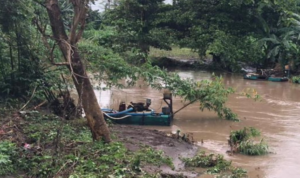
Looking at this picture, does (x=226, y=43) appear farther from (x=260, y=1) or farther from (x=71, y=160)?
(x=71, y=160)

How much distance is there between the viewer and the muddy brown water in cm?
856

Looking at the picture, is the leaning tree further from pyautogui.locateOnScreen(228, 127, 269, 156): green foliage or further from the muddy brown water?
pyautogui.locateOnScreen(228, 127, 269, 156): green foliage

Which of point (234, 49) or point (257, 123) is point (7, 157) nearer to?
point (257, 123)

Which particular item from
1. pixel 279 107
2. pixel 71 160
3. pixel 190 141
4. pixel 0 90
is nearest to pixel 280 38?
pixel 279 107

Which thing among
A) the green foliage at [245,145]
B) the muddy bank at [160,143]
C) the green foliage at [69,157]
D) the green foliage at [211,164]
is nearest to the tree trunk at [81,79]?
the green foliage at [69,157]

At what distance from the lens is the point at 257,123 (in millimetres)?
12383

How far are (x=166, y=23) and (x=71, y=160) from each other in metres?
19.3

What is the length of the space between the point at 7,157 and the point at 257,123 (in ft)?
27.8

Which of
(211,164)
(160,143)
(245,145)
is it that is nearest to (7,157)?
(211,164)

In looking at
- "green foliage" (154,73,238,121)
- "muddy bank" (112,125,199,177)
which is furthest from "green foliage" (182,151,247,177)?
"green foliage" (154,73,238,121)

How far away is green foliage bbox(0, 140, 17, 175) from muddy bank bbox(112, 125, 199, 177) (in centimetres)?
250

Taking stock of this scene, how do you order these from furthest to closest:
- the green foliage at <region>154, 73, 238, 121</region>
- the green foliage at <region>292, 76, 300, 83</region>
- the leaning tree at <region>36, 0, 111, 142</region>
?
1. the green foliage at <region>292, 76, 300, 83</region>
2. the green foliage at <region>154, 73, 238, 121</region>
3. the leaning tree at <region>36, 0, 111, 142</region>

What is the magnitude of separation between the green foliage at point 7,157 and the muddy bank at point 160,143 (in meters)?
2.50

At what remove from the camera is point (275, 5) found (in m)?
24.0
